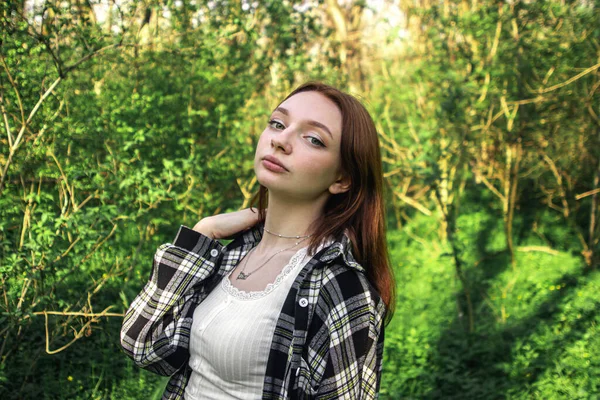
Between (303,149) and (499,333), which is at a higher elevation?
(303,149)

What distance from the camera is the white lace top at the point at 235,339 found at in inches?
61.6

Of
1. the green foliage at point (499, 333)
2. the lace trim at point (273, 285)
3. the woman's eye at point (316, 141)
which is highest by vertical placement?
the woman's eye at point (316, 141)

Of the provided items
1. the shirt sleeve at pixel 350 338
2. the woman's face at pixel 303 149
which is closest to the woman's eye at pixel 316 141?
the woman's face at pixel 303 149

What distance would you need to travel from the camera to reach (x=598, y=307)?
5.09 m

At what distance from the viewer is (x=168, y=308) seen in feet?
5.79

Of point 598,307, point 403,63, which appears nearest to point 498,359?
point 598,307

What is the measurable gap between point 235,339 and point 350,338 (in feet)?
1.05

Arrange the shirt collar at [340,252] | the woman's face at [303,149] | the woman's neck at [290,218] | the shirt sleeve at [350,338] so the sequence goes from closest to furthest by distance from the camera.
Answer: the shirt sleeve at [350,338] < the shirt collar at [340,252] < the woman's face at [303,149] < the woman's neck at [290,218]

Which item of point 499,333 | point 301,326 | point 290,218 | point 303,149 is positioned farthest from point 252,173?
point 301,326

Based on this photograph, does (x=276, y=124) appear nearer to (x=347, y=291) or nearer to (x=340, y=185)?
(x=340, y=185)

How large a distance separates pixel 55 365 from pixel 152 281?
2.40 m

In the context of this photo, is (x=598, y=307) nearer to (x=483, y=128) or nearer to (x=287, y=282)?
(x=483, y=128)

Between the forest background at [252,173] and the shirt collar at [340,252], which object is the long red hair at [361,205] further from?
the forest background at [252,173]

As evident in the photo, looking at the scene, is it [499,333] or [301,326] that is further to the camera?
[499,333]
